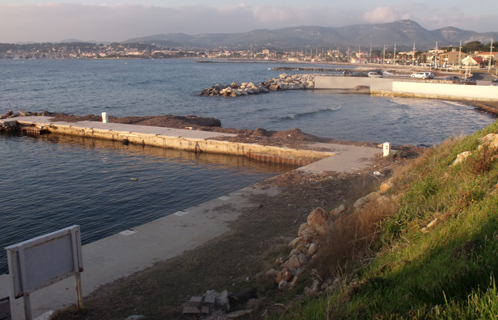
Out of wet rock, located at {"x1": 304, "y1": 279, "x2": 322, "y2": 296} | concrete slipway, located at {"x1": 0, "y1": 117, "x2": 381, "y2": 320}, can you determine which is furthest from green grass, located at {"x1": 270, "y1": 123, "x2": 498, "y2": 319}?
concrete slipway, located at {"x1": 0, "y1": 117, "x2": 381, "y2": 320}

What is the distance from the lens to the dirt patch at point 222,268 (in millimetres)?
6320

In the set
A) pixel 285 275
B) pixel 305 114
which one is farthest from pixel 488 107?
pixel 285 275

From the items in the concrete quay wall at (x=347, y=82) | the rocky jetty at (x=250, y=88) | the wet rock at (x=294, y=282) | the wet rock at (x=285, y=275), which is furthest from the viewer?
the concrete quay wall at (x=347, y=82)

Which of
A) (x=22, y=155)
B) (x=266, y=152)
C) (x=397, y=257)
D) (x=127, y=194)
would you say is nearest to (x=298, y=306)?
(x=397, y=257)

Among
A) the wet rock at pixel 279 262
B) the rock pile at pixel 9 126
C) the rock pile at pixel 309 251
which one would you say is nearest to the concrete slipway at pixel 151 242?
the wet rock at pixel 279 262

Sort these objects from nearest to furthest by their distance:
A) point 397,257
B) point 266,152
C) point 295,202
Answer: point 397,257
point 295,202
point 266,152

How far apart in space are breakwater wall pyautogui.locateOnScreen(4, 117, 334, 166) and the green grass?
1042 cm

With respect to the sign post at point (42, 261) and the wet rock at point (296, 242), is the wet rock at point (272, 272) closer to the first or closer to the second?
the wet rock at point (296, 242)

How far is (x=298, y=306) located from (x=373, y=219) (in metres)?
2.46

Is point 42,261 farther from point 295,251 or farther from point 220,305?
point 295,251

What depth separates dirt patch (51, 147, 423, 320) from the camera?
6.32 metres

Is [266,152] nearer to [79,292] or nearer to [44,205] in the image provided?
[44,205]

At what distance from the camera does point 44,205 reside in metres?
13.5

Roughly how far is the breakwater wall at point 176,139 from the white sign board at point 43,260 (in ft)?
41.6
